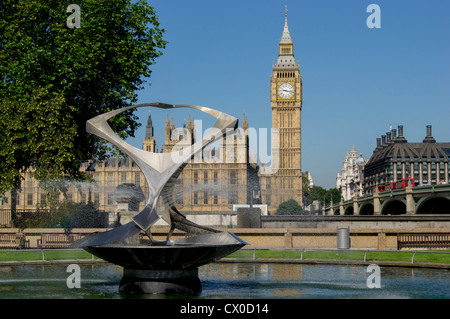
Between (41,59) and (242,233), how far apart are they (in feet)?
42.2

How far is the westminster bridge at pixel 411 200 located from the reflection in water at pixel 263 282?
2035 inches

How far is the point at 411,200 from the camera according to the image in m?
71.7

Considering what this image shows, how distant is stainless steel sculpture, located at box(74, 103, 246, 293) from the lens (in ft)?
42.0

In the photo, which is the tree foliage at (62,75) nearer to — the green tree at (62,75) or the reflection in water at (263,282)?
the green tree at (62,75)

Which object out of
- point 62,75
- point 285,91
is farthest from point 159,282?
point 285,91

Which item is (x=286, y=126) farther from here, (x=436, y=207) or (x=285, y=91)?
(x=436, y=207)

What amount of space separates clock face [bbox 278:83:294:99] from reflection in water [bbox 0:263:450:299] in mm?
119803

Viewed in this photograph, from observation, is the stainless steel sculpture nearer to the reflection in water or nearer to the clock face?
the reflection in water

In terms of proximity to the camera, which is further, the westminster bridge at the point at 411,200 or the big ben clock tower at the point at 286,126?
the big ben clock tower at the point at 286,126

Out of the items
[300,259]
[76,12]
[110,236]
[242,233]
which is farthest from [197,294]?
[76,12]

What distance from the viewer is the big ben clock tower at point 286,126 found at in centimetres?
13375

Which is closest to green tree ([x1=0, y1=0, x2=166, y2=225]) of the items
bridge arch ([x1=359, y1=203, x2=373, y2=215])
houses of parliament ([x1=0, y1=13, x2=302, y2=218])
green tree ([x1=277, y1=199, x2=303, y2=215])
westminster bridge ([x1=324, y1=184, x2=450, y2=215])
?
westminster bridge ([x1=324, y1=184, x2=450, y2=215])

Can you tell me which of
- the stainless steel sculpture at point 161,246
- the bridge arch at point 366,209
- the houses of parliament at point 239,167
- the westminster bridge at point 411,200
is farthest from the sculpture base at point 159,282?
the houses of parliament at point 239,167

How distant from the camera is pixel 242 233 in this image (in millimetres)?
24766
